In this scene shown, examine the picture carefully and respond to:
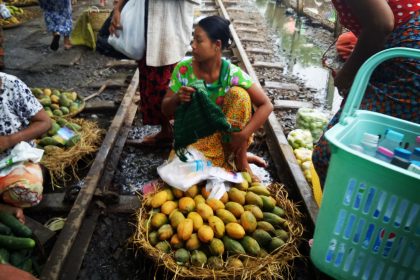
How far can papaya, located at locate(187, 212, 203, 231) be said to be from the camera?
245 centimetres

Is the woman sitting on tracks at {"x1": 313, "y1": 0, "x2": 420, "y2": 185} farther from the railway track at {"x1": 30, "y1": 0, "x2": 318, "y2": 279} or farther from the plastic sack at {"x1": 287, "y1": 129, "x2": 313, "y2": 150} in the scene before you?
the plastic sack at {"x1": 287, "y1": 129, "x2": 313, "y2": 150}

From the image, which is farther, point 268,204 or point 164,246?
point 268,204

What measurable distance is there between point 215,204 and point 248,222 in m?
0.30

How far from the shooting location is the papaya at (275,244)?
2.43 m

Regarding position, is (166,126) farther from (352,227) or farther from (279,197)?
(352,227)

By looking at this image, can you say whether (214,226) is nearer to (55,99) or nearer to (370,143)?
(370,143)

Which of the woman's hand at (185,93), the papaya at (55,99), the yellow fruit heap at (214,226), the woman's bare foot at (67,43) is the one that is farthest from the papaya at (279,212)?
the woman's bare foot at (67,43)

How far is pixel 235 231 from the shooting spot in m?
2.42

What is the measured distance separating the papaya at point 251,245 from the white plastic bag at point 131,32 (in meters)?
2.17

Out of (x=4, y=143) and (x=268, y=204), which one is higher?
(x=4, y=143)

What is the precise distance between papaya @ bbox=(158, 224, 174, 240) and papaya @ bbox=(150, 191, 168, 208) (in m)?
0.22

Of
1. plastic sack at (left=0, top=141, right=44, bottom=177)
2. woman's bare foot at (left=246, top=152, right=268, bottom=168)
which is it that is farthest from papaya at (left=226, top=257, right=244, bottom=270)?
plastic sack at (left=0, top=141, right=44, bottom=177)

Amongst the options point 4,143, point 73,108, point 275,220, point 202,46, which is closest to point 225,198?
point 275,220

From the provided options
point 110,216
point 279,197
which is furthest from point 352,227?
point 110,216
